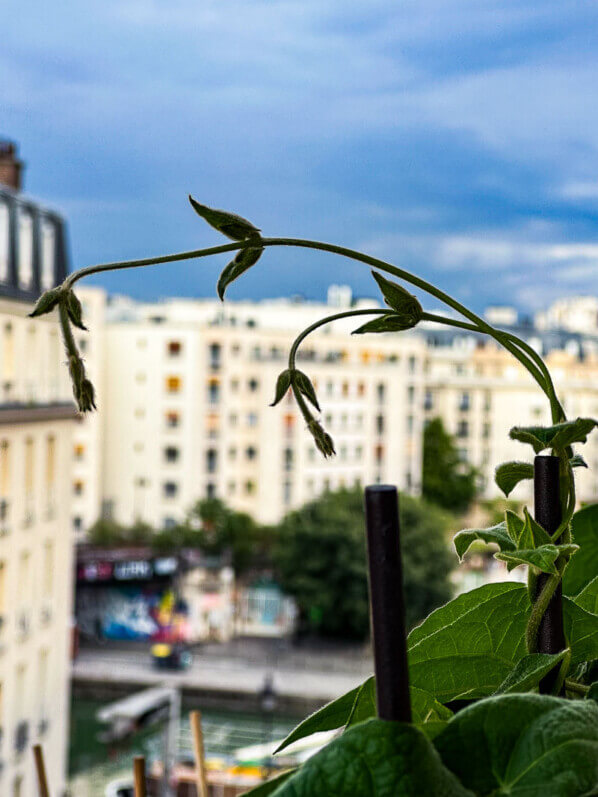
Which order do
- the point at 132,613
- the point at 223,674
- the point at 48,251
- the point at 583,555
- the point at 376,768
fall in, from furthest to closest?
the point at 132,613
the point at 223,674
the point at 48,251
the point at 583,555
the point at 376,768

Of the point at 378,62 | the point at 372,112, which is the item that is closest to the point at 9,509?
the point at 372,112

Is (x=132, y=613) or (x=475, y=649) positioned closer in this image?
(x=475, y=649)

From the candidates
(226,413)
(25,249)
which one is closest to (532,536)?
(25,249)

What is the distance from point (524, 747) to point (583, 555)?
0.40ft

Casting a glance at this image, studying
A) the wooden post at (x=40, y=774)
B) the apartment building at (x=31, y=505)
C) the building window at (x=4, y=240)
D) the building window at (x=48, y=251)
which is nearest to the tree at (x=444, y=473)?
the apartment building at (x=31, y=505)

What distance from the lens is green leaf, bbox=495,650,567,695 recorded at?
16 centimetres

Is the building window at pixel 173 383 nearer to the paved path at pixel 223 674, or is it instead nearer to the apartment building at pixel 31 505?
the paved path at pixel 223 674

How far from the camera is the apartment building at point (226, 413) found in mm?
15523

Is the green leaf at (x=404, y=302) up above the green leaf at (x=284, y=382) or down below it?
above

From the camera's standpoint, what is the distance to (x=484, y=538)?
0.55ft

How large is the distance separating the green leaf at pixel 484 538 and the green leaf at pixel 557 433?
0.05ft

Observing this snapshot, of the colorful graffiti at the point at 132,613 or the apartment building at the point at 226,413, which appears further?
the apartment building at the point at 226,413

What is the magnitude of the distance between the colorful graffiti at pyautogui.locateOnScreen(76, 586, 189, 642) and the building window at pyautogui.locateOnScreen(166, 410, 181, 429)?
2732 mm

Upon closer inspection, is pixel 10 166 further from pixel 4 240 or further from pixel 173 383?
pixel 173 383
